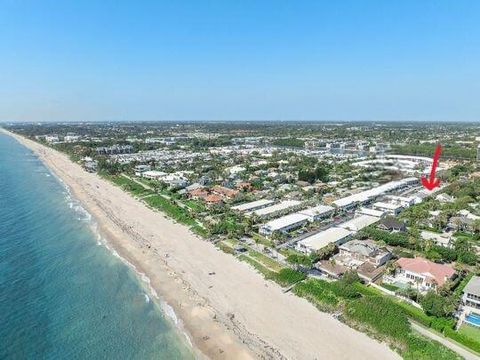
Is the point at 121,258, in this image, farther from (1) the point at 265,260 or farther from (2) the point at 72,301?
(1) the point at 265,260

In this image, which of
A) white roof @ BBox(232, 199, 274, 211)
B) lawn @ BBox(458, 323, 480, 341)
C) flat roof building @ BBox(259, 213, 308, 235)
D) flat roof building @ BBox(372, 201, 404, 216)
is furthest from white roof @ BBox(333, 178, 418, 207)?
lawn @ BBox(458, 323, 480, 341)

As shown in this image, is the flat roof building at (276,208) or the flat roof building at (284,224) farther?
the flat roof building at (276,208)

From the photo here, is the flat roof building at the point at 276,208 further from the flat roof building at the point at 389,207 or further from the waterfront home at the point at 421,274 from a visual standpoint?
the waterfront home at the point at 421,274

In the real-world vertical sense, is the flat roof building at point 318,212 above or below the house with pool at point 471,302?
below

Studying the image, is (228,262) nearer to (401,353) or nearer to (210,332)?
(210,332)

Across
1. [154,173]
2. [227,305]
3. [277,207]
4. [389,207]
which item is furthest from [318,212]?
[154,173]

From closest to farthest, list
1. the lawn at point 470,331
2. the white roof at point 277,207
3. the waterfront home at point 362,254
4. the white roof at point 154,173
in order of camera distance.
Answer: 1. the lawn at point 470,331
2. the waterfront home at point 362,254
3. the white roof at point 277,207
4. the white roof at point 154,173

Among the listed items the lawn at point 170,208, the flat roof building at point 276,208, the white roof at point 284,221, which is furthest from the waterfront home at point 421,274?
the lawn at point 170,208

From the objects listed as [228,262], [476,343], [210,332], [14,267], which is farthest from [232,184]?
[476,343]
